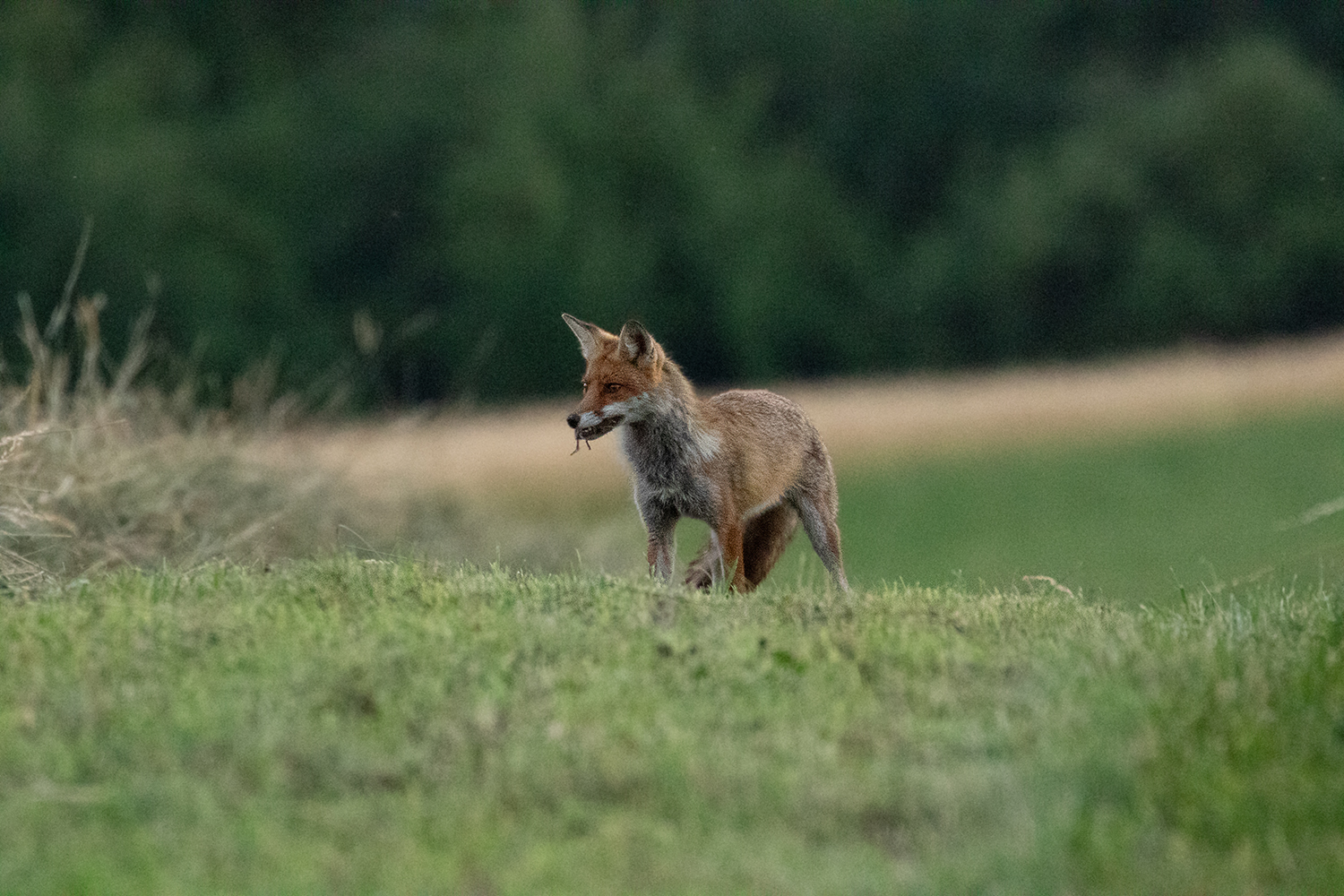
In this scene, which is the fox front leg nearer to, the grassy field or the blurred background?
the grassy field

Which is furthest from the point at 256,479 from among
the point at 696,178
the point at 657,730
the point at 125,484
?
the point at 696,178

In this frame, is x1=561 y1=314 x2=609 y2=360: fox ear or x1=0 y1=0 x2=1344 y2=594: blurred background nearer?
x1=561 y1=314 x2=609 y2=360: fox ear

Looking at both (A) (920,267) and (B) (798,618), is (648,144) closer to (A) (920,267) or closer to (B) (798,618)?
(A) (920,267)

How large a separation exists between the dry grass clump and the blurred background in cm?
1901

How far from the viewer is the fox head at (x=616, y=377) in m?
6.24

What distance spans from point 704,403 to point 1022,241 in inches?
1072

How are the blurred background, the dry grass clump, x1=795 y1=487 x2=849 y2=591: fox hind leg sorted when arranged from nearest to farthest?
x1=795 y1=487 x2=849 y2=591: fox hind leg < the dry grass clump < the blurred background

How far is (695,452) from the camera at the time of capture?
21.0ft

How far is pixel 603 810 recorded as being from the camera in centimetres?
393

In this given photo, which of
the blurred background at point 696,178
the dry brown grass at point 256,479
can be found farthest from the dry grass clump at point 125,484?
the blurred background at point 696,178

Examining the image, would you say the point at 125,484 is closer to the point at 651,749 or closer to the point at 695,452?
the point at 695,452

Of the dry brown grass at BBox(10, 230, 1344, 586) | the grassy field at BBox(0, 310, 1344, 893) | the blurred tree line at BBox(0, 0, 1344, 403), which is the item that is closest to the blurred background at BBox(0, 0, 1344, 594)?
the blurred tree line at BBox(0, 0, 1344, 403)

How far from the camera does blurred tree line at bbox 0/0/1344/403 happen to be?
30672 mm

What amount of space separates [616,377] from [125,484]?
309cm
